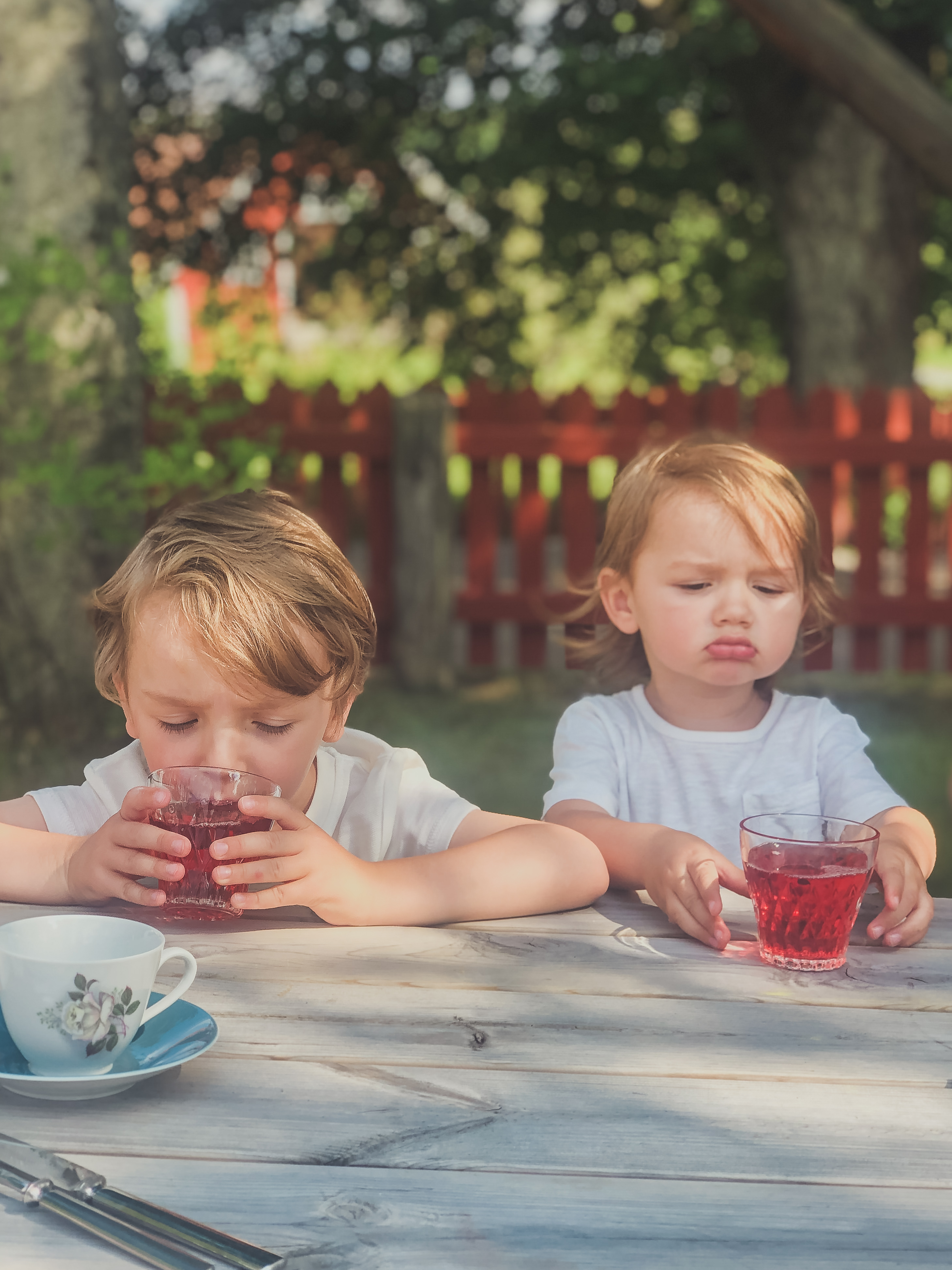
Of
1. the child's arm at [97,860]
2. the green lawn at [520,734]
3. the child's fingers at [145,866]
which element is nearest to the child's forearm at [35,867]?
the child's arm at [97,860]

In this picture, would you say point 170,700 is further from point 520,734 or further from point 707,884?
point 520,734

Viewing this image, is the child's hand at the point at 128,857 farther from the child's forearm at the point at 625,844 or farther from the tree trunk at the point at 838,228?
the tree trunk at the point at 838,228

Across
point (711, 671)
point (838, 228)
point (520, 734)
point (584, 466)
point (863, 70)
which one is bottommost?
point (520, 734)

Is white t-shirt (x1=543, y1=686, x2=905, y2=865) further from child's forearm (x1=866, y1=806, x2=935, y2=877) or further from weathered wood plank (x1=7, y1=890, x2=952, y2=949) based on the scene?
weathered wood plank (x1=7, y1=890, x2=952, y2=949)

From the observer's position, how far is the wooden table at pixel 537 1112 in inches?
33.9

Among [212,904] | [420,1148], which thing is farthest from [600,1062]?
[212,904]

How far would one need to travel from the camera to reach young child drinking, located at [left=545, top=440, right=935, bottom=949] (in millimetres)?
2025

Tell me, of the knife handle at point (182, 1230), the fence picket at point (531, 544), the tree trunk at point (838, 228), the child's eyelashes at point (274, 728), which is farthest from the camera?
the tree trunk at point (838, 228)

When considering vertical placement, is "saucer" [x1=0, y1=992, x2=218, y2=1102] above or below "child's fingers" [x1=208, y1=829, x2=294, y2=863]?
below

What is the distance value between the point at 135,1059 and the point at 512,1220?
1.17ft

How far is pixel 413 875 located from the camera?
151 cm

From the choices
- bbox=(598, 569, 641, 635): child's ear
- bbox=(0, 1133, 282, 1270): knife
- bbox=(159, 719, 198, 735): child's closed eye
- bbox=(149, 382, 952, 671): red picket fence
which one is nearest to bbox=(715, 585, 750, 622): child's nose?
bbox=(598, 569, 641, 635): child's ear

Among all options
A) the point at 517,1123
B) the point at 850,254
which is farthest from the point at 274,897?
the point at 850,254

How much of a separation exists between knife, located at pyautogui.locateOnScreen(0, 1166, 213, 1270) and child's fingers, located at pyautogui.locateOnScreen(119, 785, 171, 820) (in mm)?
530
